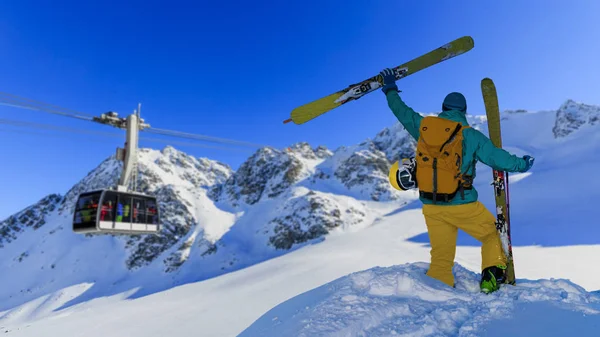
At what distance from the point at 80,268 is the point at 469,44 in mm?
52614

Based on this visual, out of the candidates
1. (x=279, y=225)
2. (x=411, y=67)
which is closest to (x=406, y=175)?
(x=411, y=67)

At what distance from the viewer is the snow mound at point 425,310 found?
104 inches

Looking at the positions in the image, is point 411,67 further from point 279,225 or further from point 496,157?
point 279,225

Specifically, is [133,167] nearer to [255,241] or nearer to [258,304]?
[258,304]

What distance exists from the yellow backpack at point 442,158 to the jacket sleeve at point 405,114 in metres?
0.37

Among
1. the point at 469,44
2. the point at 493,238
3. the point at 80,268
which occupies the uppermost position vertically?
the point at 469,44

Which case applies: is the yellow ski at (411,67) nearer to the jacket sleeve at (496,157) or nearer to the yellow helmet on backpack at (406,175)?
the yellow helmet on backpack at (406,175)

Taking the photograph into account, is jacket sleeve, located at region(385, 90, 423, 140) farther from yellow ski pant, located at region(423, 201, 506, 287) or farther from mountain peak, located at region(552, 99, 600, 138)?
mountain peak, located at region(552, 99, 600, 138)

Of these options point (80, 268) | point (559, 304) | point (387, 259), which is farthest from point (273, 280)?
point (80, 268)

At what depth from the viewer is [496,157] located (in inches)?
150

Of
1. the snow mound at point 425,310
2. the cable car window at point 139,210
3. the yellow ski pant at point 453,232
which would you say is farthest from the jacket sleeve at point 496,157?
the cable car window at point 139,210

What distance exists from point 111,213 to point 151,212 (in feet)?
6.62

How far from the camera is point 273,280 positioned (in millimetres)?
13617

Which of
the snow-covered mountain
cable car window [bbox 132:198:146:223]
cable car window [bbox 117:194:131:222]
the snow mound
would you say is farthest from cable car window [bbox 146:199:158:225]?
the snow mound
